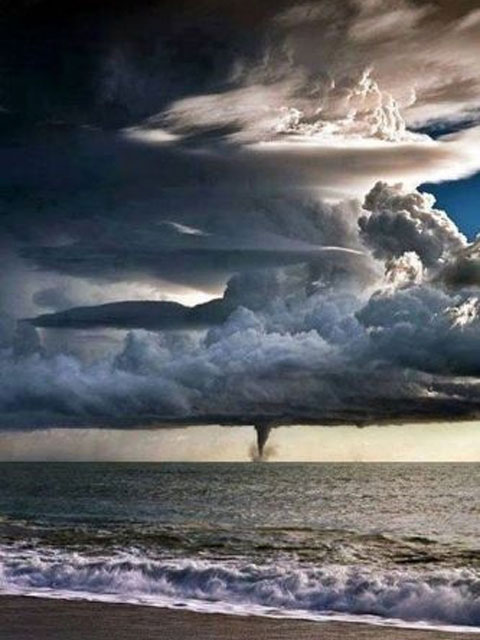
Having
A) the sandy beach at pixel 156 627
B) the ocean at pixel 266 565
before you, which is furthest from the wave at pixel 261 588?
the sandy beach at pixel 156 627

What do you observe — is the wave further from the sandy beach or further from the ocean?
the sandy beach

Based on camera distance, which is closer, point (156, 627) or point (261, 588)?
point (156, 627)

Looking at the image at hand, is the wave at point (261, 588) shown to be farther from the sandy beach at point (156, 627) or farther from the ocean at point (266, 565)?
the sandy beach at point (156, 627)

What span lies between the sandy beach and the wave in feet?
5.09

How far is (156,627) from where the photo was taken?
1916 cm

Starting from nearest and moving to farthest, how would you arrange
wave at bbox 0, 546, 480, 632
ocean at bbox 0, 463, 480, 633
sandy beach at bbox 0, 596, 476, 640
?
sandy beach at bbox 0, 596, 476, 640, wave at bbox 0, 546, 480, 632, ocean at bbox 0, 463, 480, 633

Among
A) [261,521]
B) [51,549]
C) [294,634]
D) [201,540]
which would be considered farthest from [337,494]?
[294,634]

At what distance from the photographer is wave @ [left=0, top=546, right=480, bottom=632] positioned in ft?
74.0

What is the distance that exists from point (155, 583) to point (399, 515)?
135 feet

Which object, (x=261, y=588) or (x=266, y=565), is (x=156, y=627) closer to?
(x=261, y=588)

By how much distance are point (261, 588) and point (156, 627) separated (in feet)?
20.9

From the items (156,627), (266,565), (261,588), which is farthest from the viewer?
(266,565)

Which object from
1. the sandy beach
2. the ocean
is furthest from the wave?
the sandy beach

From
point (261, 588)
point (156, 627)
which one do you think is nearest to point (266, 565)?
point (261, 588)
